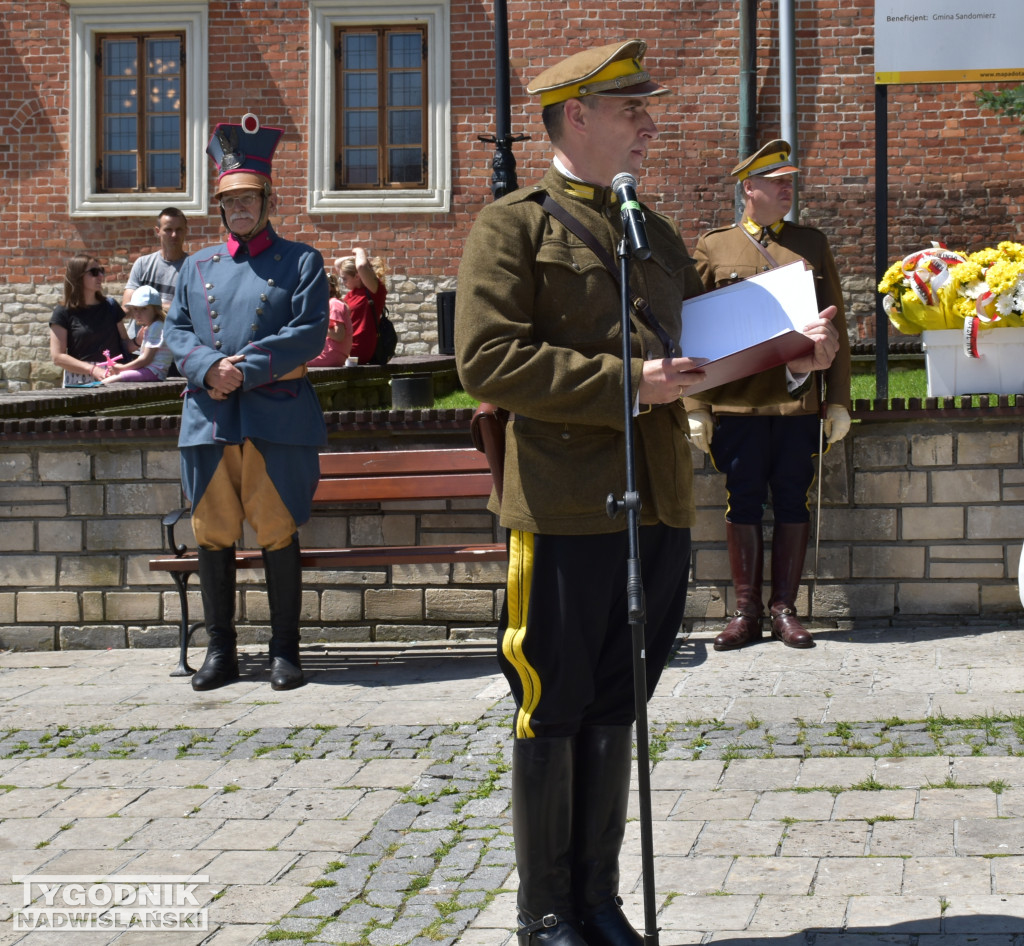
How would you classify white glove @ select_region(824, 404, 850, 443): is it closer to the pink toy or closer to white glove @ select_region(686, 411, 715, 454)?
white glove @ select_region(686, 411, 715, 454)

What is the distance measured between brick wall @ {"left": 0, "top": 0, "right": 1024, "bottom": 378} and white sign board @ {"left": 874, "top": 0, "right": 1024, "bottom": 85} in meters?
10.1

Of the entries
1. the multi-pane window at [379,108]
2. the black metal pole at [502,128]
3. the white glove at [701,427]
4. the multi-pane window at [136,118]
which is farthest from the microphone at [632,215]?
the multi-pane window at [136,118]

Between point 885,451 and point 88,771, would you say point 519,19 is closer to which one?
point 885,451

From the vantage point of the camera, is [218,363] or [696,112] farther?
[696,112]

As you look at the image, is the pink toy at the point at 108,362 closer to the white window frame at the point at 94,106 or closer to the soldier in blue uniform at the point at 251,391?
the soldier in blue uniform at the point at 251,391

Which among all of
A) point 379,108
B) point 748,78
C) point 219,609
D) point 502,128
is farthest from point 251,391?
point 379,108

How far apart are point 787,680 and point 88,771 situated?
2674 millimetres

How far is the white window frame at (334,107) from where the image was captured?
59.5 ft

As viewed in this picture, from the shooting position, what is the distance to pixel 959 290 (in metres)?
6.78

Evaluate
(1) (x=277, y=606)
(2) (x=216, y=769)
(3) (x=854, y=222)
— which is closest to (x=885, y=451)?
(1) (x=277, y=606)

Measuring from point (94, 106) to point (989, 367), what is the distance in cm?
1459

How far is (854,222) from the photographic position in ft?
58.5

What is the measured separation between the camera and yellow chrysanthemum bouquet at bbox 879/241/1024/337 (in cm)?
665

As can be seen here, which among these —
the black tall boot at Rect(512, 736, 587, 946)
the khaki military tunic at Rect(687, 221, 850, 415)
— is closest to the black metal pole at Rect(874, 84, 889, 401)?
the khaki military tunic at Rect(687, 221, 850, 415)
